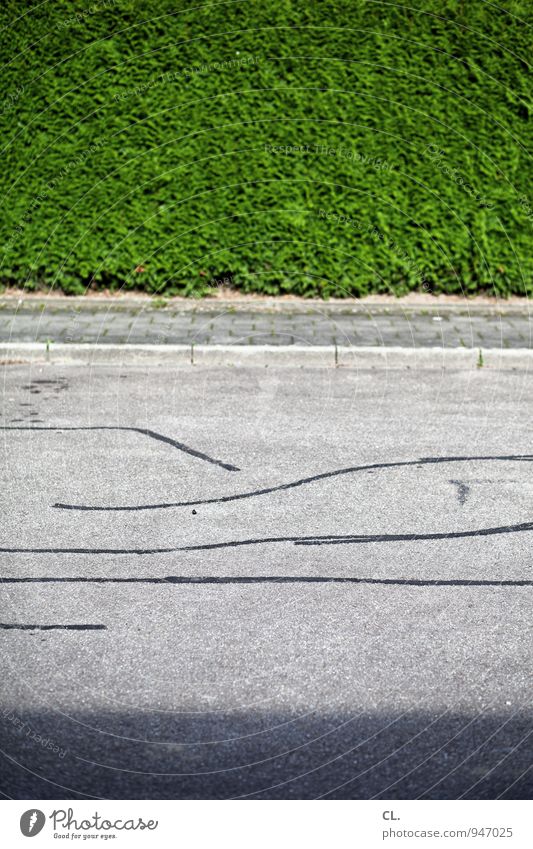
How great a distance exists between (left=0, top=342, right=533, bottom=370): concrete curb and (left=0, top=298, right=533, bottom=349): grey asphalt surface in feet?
0.73

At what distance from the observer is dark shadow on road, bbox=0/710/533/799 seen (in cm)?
314

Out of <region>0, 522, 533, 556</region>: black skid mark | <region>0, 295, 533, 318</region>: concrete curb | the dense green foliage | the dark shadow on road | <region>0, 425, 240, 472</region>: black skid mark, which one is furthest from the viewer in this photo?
the dense green foliage

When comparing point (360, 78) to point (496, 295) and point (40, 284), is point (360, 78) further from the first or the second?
point (40, 284)

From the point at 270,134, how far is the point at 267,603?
8.04 metres

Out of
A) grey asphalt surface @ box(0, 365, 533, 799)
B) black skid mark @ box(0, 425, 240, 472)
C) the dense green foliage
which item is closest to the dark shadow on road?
grey asphalt surface @ box(0, 365, 533, 799)

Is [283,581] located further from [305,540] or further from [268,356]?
[268,356]

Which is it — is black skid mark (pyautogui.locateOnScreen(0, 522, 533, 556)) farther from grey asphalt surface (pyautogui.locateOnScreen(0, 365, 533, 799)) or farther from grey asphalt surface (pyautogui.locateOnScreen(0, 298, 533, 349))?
grey asphalt surface (pyautogui.locateOnScreen(0, 298, 533, 349))

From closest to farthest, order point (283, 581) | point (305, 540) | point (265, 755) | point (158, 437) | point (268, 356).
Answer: point (265, 755)
point (283, 581)
point (305, 540)
point (158, 437)
point (268, 356)

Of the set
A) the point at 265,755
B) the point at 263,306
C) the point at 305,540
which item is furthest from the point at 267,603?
the point at 263,306

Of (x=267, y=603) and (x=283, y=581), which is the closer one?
(x=267, y=603)

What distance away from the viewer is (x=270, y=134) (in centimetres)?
1159

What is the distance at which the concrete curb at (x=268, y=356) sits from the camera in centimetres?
908

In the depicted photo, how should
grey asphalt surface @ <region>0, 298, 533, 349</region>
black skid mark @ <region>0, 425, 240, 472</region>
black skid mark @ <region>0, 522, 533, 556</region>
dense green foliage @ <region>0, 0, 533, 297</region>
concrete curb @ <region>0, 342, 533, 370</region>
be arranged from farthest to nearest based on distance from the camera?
dense green foliage @ <region>0, 0, 533, 297</region>, grey asphalt surface @ <region>0, 298, 533, 349</region>, concrete curb @ <region>0, 342, 533, 370</region>, black skid mark @ <region>0, 425, 240, 472</region>, black skid mark @ <region>0, 522, 533, 556</region>

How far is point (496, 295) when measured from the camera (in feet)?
38.3
